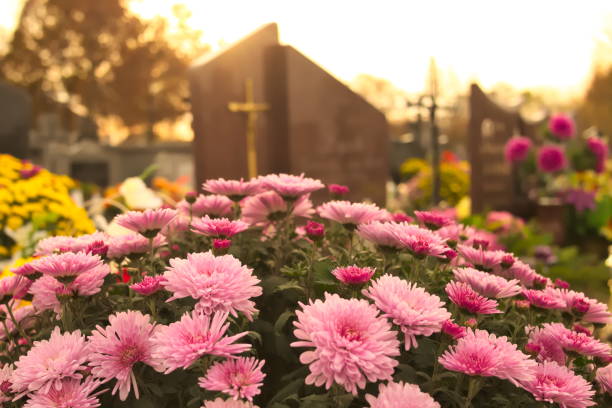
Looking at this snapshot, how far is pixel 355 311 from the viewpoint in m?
0.90

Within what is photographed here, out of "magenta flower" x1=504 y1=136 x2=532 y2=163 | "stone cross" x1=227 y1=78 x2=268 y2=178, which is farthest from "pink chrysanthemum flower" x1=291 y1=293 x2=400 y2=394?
"magenta flower" x1=504 y1=136 x2=532 y2=163

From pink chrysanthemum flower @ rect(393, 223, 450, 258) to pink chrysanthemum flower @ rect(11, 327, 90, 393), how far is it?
0.62m

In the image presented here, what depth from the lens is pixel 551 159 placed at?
6.14 m

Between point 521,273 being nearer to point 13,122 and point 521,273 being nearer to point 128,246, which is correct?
point 128,246

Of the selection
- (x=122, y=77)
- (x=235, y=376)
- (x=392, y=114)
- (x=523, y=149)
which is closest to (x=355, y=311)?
(x=235, y=376)

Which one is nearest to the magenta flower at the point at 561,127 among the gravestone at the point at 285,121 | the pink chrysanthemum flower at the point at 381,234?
the gravestone at the point at 285,121

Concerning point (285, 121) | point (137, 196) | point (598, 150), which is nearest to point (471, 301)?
point (137, 196)

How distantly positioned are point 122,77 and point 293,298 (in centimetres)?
2879

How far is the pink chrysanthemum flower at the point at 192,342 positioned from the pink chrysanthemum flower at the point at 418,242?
0.39 metres

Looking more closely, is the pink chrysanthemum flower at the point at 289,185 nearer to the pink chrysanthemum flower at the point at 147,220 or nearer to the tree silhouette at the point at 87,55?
the pink chrysanthemum flower at the point at 147,220

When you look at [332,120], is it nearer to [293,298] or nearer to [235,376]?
[293,298]

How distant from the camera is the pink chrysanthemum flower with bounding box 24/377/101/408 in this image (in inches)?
36.8

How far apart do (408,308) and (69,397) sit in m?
0.59

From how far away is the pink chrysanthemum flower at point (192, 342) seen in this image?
2.82ft
